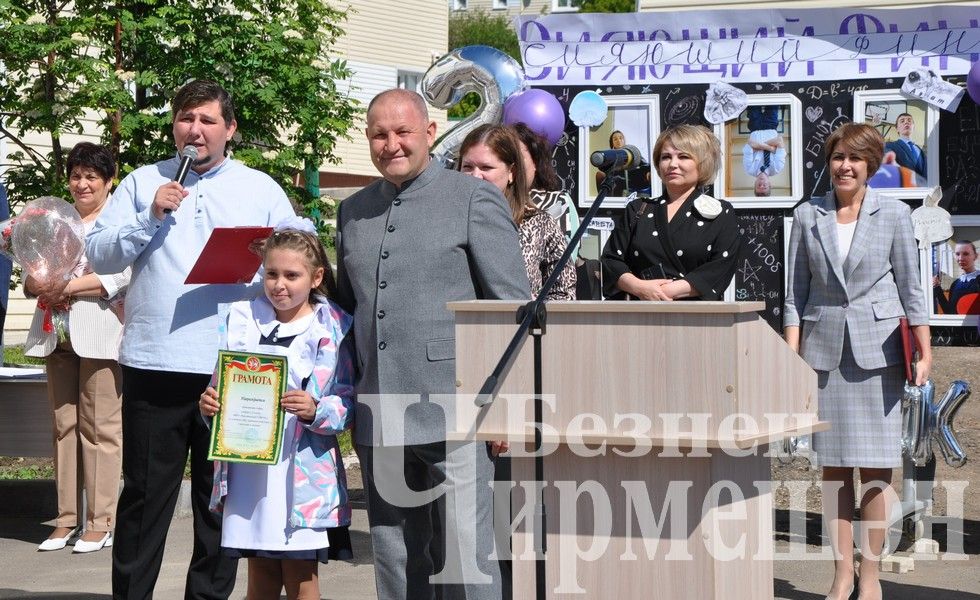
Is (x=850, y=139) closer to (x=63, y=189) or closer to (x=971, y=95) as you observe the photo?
(x=971, y=95)

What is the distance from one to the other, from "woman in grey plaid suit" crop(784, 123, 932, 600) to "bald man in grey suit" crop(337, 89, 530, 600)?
1.90m

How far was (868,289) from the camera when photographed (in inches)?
213

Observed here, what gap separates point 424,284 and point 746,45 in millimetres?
4181

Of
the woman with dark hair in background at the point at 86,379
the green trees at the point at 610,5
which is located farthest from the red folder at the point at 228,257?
the green trees at the point at 610,5

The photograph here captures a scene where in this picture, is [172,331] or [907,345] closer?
[172,331]

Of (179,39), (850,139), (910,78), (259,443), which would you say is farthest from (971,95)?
(179,39)

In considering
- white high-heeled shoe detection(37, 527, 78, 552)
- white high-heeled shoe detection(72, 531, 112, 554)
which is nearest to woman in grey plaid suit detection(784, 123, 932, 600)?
white high-heeled shoe detection(72, 531, 112, 554)

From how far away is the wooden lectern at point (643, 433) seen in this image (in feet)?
10.7

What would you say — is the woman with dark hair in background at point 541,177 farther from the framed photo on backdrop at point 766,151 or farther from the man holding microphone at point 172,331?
the framed photo on backdrop at point 766,151

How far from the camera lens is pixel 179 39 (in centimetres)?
999

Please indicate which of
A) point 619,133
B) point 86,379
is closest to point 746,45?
point 619,133

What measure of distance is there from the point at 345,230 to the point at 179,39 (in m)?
6.32

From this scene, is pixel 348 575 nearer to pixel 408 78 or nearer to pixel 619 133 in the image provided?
pixel 619 133

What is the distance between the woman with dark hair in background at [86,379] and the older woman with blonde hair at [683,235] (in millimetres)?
2938
